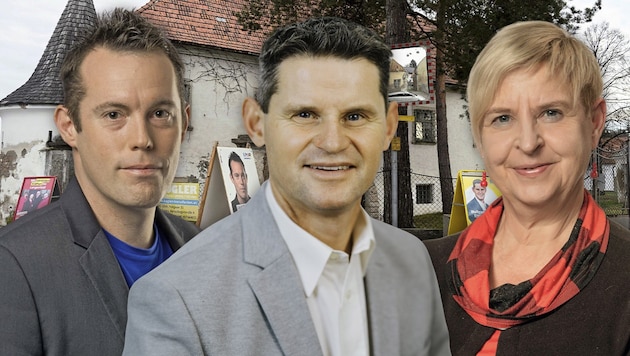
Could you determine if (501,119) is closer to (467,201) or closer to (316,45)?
(316,45)

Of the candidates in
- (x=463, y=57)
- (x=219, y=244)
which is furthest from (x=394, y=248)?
(x=463, y=57)

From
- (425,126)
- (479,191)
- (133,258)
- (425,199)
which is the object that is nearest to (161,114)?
(133,258)

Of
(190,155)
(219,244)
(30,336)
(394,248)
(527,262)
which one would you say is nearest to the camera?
(219,244)

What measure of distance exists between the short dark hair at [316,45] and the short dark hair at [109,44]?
484 mm

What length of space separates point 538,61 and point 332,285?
1.35 meters

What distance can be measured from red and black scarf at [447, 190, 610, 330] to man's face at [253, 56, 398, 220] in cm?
135

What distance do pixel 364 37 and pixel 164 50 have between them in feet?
2.17

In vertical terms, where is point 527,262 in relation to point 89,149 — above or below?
below

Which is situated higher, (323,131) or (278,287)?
(323,131)

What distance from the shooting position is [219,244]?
1.57 m

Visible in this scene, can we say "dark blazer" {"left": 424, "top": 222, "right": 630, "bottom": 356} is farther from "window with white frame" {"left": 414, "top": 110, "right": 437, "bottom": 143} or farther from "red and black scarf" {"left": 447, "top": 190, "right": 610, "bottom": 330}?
"window with white frame" {"left": 414, "top": 110, "right": 437, "bottom": 143}

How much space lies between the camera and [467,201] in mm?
7523

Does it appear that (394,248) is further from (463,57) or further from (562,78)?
(463,57)

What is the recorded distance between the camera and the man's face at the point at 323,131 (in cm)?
154
